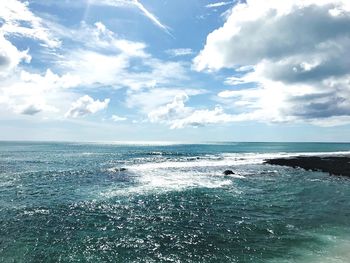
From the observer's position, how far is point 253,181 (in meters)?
59.7

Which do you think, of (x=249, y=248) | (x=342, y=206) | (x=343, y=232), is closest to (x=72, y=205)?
(x=249, y=248)

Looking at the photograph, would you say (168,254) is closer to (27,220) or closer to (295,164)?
(27,220)

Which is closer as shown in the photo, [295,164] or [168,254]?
[168,254]

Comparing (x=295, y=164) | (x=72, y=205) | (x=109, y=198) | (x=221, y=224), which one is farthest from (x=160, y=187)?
(x=295, y=164)

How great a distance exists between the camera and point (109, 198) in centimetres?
4275

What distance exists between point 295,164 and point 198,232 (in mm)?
67109

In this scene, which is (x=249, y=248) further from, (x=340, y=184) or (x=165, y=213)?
(x=340, y=184)

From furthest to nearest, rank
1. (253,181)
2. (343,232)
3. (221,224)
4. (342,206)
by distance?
(253,181)
(342,206)
(221,224)
(343,232)

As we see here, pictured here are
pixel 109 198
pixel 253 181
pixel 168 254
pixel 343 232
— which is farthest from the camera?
pixel 253 181

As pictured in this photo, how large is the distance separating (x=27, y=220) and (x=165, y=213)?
14186mm

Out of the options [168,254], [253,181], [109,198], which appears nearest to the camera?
[168,254]

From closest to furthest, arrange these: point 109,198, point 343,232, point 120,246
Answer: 1. point 120,246
2. point 343,232
3. point 109,198

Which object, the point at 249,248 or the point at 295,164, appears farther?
the point at 295,164

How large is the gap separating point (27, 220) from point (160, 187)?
2348 centimetres
